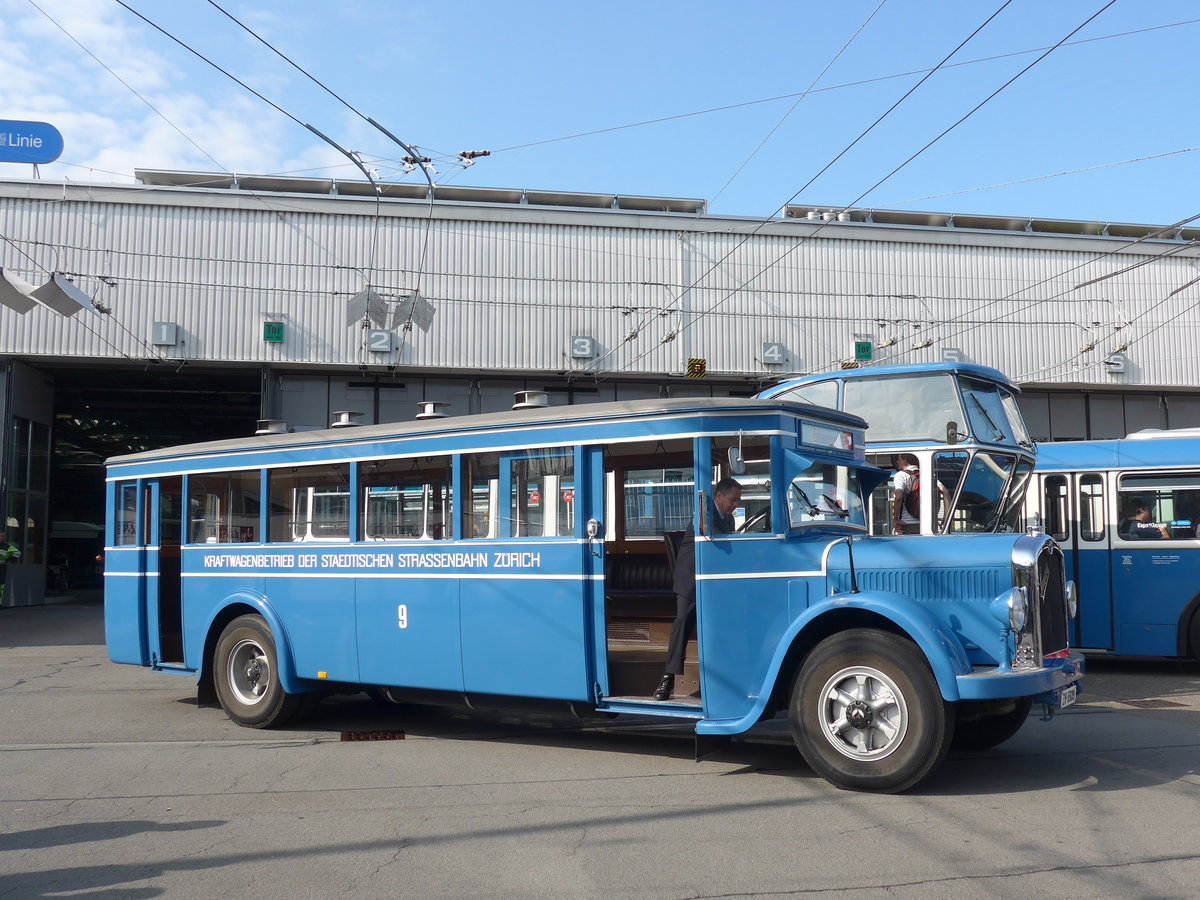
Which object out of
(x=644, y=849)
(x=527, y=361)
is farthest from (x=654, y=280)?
(x=644, y=849)

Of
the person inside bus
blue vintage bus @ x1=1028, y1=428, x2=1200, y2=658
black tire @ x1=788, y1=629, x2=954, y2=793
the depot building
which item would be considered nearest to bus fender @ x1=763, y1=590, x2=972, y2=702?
black tire @ x1=788, y1=629, x2=954, y2=793

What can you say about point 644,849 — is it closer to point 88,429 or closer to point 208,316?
point 208,316

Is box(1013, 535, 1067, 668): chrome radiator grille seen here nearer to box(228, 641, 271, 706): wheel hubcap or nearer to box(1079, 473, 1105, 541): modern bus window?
box(228, 641, 271, 706): wheel hubcap

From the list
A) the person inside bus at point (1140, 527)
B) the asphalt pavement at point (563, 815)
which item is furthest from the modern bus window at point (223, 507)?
the person inside bus at point (1140, 527)

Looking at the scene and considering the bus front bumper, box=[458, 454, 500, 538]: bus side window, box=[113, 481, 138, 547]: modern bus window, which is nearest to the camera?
the bus front bumper

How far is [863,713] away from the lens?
21.5 ft

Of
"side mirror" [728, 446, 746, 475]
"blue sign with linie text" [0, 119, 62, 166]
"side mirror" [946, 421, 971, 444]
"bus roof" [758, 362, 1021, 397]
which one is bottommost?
"side mirror" [728, 446, 746, 475]

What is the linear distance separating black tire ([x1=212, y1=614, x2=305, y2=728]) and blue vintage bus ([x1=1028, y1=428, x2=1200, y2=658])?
30.3 ft

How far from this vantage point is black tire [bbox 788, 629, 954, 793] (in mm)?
6344

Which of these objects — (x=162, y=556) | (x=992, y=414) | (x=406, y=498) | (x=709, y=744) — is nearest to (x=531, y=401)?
(x=406, y=498)

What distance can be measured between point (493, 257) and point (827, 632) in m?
19.3

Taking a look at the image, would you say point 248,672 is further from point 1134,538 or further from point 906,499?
point 1134,538

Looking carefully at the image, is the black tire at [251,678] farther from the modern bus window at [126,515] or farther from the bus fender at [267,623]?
the modern bus window at [126,515]

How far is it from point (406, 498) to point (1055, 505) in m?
9.14
